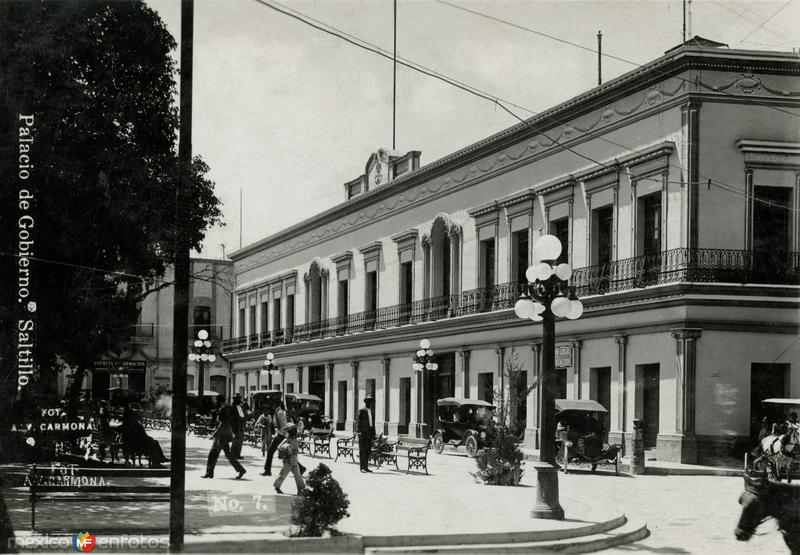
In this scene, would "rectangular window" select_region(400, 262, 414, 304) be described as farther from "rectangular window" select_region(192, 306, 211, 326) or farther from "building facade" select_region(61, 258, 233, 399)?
"rectangular window" select_region(192, 306, 211, 326)

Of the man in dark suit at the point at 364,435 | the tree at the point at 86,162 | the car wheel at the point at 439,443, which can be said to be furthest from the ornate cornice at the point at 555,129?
the tree at the point at 86,162

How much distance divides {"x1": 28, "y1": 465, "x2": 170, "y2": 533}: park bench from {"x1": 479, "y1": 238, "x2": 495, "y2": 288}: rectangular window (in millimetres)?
20978

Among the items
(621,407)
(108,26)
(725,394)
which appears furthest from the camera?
(621,407)

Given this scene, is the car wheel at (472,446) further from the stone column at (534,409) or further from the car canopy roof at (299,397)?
the car canopy roof at (299,397)

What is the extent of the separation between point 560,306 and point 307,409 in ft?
87.3

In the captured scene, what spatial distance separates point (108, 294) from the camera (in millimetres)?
15180

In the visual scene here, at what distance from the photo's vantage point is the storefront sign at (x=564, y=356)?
29.0 meters

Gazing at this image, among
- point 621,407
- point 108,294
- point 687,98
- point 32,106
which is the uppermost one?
point 687,98

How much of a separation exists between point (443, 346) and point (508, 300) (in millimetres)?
4834

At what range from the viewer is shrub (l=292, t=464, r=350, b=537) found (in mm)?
11047

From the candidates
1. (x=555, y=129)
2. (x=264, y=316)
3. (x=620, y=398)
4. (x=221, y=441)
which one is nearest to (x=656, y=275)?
(x=620, y=398)

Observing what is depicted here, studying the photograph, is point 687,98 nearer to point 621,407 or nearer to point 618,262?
point 618,262

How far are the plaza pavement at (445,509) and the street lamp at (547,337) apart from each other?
15.7 inches

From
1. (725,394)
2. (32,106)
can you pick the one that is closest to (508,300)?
(725,394)
